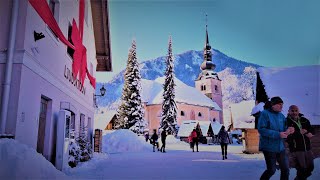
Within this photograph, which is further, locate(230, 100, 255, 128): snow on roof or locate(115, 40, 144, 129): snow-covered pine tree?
locate(115, 40, 144, 129): snow-covered pine tree

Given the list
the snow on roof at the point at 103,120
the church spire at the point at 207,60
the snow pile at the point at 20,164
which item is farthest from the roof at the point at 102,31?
the church spire at the point at 207,60

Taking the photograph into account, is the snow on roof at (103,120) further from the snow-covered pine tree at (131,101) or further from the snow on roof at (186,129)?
the snow on roof at (186,129)

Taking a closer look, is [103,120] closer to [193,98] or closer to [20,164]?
[193,98]

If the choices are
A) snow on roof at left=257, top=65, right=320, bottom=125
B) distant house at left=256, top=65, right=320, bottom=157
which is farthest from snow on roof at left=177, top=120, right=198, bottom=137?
snow on roof at left=257, top=65, right=320, bottom=125

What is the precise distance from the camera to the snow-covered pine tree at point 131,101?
44.6 m

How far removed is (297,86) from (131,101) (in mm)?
31282

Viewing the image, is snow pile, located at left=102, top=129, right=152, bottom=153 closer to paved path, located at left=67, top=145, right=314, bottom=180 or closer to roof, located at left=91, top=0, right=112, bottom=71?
roof, located at left=91, top=0, right=112, bottom=71

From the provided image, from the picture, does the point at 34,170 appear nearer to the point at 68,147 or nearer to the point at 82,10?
the point at 68,147

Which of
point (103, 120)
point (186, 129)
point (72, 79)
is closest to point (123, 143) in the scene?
point (72, 79)

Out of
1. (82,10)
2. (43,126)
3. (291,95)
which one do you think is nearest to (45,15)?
(43,126)

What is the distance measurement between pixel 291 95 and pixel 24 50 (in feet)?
39.1

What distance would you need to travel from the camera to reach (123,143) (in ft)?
79.7

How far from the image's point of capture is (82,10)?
13641 mm

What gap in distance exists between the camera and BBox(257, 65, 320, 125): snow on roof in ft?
44.1
